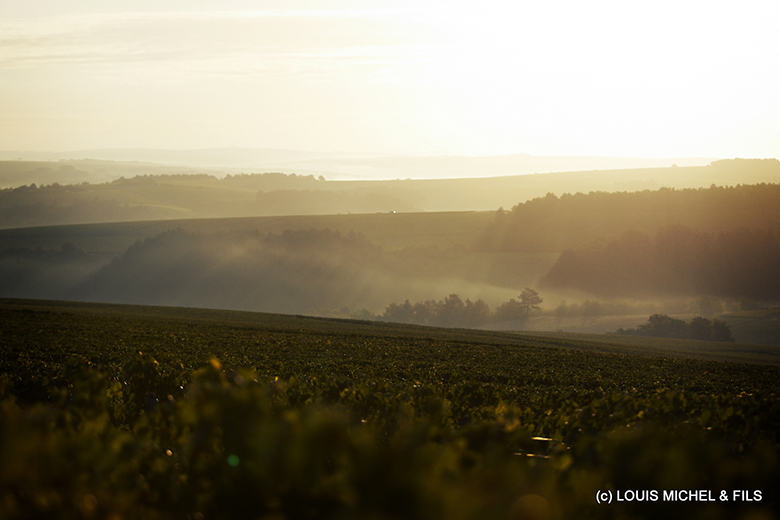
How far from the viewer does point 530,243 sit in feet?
427

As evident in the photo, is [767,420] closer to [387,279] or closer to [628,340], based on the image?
[628,340]

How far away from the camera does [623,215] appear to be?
125438mm

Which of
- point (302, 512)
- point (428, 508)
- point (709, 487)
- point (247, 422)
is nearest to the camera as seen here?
point (428, 508)

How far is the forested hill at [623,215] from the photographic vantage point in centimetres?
11538

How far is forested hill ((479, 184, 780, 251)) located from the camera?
115375mm

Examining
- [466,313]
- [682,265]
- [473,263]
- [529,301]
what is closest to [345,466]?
[466,313]

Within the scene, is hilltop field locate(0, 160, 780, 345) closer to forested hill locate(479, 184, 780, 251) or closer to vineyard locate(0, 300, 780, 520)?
forested hill locate(479, 184, 780, 251)

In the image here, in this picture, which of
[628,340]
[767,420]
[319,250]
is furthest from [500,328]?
[767,420]

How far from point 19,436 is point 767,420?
5957 millimetres

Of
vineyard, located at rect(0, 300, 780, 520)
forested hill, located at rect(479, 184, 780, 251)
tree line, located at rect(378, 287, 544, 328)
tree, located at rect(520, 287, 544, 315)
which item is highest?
forested hill, located at rect(479, 184, 780, 251)

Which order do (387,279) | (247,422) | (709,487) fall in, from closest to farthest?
1. (247,422)
2. (709,487)
3. (387,279)

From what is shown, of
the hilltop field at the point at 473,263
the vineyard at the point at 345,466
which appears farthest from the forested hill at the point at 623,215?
the vineyard at the point at 345,466

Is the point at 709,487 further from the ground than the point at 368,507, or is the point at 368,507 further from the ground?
the point at 368,507

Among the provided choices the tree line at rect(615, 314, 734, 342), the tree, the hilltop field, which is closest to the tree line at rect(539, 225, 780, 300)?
the hilltop field
